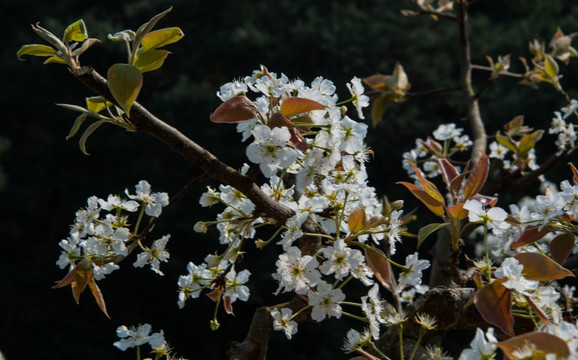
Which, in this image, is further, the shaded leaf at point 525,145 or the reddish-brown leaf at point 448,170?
the shaded leaf at point 525,145

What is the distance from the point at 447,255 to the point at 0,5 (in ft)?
28.4

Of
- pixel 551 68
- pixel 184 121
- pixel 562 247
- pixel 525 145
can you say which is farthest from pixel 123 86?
pixel 184 121

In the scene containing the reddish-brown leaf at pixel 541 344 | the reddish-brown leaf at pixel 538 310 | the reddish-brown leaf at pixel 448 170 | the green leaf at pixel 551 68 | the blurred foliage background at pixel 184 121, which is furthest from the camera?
the blurred foliage background at pixel 184 121

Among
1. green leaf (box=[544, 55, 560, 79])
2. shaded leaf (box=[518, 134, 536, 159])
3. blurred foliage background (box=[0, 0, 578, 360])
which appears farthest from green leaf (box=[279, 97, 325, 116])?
blurred foliage background (box=[0, 0, 578, 360])

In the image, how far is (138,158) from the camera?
731cm

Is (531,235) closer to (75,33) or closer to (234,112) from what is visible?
(234,112)

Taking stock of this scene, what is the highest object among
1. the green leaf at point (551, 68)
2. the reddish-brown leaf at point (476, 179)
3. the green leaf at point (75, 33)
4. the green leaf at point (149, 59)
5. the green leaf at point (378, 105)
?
the green leaf at point (75, 33)

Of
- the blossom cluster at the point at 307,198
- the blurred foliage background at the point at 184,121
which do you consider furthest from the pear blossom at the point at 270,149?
the blurred foliage background at the point at 184,121

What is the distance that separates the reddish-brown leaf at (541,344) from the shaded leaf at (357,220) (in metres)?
0.23

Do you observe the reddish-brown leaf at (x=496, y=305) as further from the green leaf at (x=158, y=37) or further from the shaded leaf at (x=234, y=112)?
the green leaf at (x=158, y=37)

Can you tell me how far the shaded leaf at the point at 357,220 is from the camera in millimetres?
718

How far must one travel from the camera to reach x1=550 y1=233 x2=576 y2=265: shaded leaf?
802 millimetres

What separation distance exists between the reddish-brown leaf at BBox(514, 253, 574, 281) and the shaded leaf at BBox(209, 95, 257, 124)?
32cm

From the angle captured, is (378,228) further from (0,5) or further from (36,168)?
(0,5)
